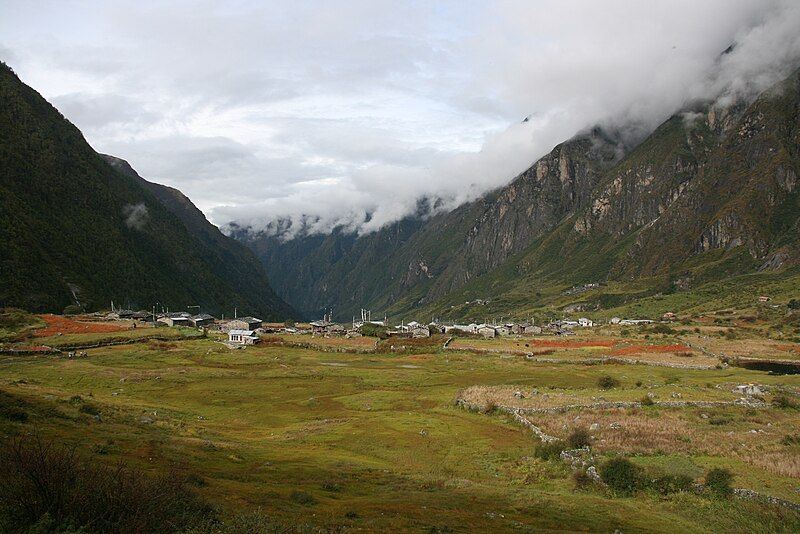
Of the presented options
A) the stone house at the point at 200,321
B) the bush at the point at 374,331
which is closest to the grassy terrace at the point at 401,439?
the stone house at the point at 200,321

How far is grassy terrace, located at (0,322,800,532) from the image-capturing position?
25.4 meters

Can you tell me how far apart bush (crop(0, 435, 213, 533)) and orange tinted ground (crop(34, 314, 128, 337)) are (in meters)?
99.9

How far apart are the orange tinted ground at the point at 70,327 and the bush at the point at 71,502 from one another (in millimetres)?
99871

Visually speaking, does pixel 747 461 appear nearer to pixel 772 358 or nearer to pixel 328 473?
pixel 328 473

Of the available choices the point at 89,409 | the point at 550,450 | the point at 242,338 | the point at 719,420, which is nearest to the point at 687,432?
the point at 719,420

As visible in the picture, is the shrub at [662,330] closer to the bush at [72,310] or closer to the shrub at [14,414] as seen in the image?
the shrub at [14,414]

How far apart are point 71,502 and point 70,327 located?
365 ft

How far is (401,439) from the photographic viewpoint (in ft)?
149

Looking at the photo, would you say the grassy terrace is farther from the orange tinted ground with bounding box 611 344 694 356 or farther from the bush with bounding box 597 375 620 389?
the orange tinted ground with bounding box 611 344 694 356

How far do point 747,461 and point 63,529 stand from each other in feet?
117

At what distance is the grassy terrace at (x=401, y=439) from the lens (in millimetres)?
25359

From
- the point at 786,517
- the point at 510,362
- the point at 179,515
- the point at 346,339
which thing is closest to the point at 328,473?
the point at 179,515

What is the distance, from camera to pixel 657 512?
2692 centimetres

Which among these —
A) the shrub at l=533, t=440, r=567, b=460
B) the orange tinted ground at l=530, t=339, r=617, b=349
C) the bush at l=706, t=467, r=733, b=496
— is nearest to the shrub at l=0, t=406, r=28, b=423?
the shrub at l=533, t=440, r=567, b=460
